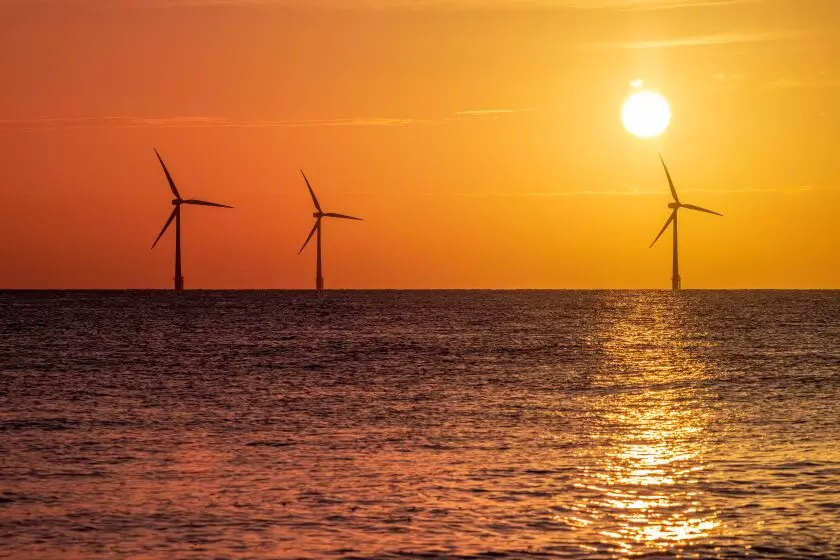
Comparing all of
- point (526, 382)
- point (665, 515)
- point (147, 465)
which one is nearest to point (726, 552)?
point (665, 515)

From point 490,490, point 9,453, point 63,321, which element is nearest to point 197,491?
point 490,490

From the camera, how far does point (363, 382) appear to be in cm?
7094

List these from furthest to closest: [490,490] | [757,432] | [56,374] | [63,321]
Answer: [63,321] → [56,374] → [757,432] → [490,490]

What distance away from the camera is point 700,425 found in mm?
46906

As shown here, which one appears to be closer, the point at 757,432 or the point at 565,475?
the point at 565,475

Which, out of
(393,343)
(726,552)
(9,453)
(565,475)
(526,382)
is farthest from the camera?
(393,343)

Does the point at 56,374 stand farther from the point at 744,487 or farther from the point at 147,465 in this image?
the point at 744,487

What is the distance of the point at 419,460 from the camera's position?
36688 mm

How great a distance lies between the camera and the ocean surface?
2548 centimetres

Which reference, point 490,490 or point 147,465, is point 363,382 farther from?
point 490,490

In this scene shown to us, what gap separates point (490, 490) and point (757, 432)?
16970mm

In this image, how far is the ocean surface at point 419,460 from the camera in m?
Result: 25.5

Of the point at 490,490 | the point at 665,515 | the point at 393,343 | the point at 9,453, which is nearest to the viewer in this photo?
the point at 665,515

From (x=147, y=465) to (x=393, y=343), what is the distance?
8334cm
